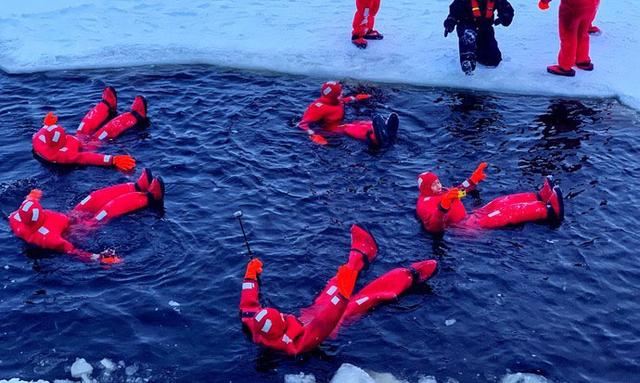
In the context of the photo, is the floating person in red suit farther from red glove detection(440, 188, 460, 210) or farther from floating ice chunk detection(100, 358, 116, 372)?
floating ice chunk detection(100, 358, 116, 372)

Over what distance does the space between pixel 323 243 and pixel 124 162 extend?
14.2 feet

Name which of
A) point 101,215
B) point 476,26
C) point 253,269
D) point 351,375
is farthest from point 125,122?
point 476,26

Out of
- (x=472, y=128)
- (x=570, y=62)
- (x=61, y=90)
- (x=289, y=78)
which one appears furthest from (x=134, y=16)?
(x=570, y=62)

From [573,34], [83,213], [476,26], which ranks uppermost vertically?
[476,26]

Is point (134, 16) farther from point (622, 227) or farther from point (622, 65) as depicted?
point (622, 227)

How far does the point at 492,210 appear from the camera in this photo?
1140 centimetres

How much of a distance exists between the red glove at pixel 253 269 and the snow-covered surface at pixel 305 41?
7.33m

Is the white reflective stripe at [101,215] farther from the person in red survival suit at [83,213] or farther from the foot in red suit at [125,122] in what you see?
the foot in red suit at [125,122]

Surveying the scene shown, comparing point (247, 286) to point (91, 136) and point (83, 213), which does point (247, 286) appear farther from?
point (91, 136)

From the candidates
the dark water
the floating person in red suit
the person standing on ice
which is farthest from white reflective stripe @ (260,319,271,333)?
the person standing on ice

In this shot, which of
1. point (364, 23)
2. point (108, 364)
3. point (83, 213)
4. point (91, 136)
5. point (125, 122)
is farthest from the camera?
point (364, 23)

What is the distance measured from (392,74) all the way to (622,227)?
654 centimetres

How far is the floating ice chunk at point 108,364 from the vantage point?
8.87m

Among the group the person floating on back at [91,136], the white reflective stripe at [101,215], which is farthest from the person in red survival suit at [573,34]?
the white reflective stripe at [101,215]
